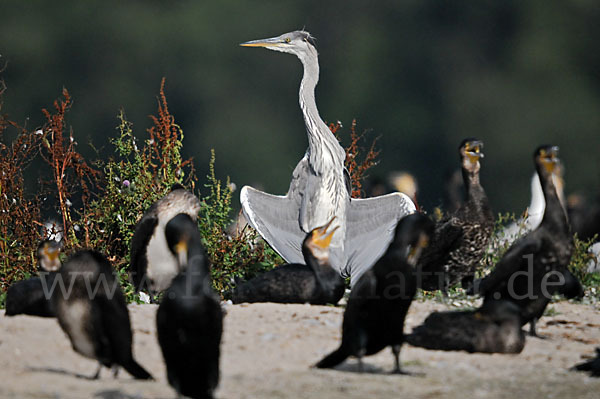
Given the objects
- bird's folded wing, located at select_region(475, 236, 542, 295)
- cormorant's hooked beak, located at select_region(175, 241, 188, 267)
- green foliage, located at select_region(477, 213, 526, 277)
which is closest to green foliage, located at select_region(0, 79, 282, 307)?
green foliage, located at select_region(477, 213, 526, 277)

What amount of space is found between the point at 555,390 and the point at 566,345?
117 cm

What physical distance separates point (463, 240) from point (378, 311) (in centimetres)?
217

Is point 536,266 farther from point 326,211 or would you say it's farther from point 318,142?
point 318,142

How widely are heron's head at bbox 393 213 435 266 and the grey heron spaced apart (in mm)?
2680

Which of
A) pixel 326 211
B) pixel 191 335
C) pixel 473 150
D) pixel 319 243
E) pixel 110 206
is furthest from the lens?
pixel 326 211

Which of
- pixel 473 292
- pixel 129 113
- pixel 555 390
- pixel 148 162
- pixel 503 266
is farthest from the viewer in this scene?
pixel 129 113

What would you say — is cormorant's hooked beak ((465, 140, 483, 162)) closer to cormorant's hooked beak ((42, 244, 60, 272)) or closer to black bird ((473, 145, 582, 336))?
black bird ((473, 145, 582, 336))

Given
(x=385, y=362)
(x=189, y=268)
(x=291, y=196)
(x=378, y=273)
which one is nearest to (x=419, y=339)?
(x=385, y=362)

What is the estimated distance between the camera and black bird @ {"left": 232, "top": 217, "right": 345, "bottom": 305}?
639 centimetres

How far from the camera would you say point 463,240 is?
6582 mm

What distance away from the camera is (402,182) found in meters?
17.2

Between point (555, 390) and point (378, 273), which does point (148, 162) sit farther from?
point (555, 390)

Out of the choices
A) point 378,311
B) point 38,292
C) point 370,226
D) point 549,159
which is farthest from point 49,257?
point 549,159

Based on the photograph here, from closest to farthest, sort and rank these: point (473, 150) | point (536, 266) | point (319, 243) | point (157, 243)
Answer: point (536, 266), point (157, 243), point (319, 243), point (473, 150)
